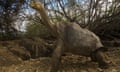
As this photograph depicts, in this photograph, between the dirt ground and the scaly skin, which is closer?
the scaly skin

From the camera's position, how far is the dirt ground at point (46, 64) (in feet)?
22.1

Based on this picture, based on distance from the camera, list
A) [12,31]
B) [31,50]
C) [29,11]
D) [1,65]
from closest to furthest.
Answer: [1,65] → [31,50] → [29,11] → [12,31]

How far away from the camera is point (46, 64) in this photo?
714cm

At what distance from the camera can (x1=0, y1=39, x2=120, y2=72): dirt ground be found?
22.1 ft

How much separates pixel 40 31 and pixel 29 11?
787 millimetres

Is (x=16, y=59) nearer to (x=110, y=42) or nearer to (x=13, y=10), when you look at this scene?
(x=13, y=10)

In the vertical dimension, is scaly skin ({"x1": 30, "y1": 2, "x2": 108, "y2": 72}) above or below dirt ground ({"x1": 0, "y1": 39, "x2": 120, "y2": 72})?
above

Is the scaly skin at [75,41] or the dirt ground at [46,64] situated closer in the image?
the scaly skin at [75,41]

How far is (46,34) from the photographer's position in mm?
9188

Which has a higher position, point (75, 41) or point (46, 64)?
point (75, 41)

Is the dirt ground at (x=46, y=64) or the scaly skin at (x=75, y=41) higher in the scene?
the scaly skin at (x=75, y=41)

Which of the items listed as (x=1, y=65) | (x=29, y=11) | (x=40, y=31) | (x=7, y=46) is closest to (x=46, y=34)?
(x=40, y=31)

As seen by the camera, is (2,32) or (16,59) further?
(2,32)

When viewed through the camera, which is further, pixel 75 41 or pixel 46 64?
pixel 46 64
